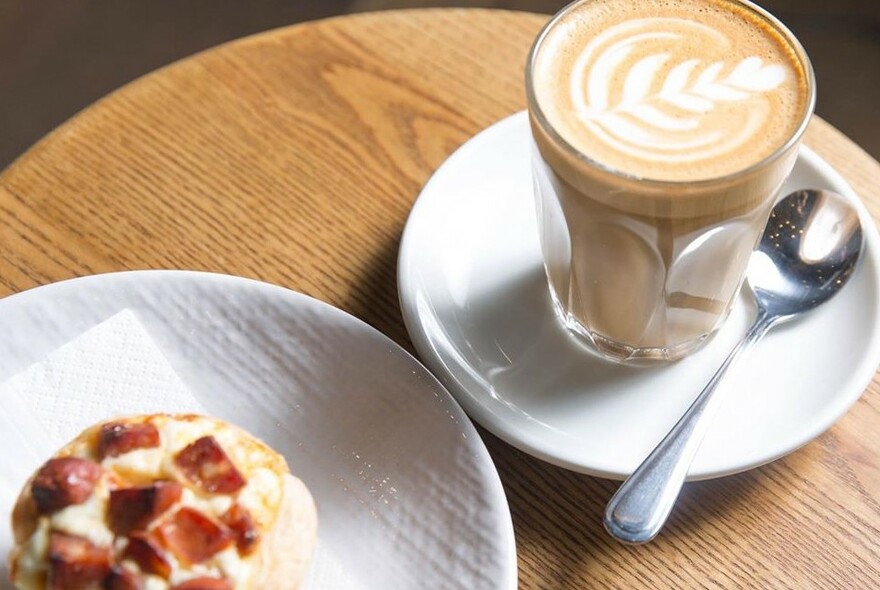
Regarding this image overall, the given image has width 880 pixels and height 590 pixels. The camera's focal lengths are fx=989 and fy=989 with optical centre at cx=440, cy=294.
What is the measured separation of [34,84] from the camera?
2033 millimetres

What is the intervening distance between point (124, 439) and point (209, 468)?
2.5 inches

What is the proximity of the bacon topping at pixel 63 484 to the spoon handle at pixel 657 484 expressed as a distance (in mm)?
376

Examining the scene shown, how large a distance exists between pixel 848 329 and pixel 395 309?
16.4 inches

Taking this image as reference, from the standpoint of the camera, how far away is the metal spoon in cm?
79

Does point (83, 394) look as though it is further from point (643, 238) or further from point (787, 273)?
point (787, 273)

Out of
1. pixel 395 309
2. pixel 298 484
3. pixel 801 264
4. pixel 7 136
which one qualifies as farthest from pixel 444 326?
pixel 7 136

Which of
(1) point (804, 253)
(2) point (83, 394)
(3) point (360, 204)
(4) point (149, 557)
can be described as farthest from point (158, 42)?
(4) point (149, 557)

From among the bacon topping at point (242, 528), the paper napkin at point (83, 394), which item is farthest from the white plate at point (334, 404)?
the bacon topping at point (242, 528)

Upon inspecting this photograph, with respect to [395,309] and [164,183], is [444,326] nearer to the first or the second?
[395,309]

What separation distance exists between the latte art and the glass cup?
4cm

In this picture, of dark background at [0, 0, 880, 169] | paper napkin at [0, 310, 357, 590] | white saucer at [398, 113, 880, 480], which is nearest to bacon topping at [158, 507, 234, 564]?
paper napkin at [0, 310, 357, 590]

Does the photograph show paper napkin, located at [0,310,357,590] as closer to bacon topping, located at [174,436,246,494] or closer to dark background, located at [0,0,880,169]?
bacon topping, located at [174,436,246,494]

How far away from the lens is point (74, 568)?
2.09 feet

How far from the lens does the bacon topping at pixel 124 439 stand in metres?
0.68
